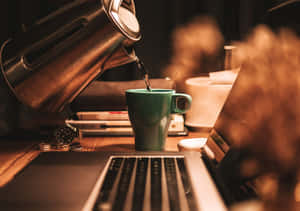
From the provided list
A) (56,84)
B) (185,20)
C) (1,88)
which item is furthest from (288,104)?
(185,20)

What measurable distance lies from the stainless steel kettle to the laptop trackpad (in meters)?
0.15

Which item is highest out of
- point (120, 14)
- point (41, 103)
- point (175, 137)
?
point (120, 14)

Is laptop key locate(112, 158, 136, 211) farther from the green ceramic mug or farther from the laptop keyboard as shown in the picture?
the green ceramic mug

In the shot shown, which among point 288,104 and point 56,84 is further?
point 56,84

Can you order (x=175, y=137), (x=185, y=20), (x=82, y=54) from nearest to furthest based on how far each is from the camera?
(x=82, y=54) < (x=175, y=137) < (x=185, y=20)

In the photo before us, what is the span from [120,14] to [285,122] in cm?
41

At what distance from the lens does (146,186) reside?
364mm

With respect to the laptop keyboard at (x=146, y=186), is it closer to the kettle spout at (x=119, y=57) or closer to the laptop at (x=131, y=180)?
the laptop at (x=131, y=180)

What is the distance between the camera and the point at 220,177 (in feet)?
1.31

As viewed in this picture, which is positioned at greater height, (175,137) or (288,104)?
(288,104)

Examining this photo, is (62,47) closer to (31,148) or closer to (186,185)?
→ (31,148)

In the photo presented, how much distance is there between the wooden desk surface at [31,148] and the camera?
0.55m

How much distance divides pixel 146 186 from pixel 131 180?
28 mm

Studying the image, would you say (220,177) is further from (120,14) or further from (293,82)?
(120,14)
